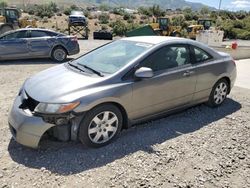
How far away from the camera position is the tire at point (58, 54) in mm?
11836

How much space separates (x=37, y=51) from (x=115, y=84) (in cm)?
819

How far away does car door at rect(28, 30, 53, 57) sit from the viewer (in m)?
11.5

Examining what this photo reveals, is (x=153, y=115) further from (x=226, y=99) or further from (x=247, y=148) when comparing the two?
(x=226, y=99)

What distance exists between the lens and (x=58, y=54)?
39.1ft

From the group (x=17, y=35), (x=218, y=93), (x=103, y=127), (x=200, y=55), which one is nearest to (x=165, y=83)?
(x=200, y=55)

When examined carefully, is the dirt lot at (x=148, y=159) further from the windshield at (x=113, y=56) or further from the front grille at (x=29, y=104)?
the windshield at (x=113, y=56)

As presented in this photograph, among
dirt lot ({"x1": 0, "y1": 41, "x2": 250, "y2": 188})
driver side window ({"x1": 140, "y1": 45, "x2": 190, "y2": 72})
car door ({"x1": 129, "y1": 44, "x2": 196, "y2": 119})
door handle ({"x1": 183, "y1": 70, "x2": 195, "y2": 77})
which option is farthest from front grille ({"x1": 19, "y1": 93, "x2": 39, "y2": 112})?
door handle ({"x1": 183, "y1": 70, "x2": 195, "y2": 77})

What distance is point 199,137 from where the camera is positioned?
15.4 ft

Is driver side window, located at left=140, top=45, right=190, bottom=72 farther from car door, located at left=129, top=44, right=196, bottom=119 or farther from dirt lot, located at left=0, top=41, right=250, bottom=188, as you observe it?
dirt lot, located at left=0, top=41, right=250, bottom=188

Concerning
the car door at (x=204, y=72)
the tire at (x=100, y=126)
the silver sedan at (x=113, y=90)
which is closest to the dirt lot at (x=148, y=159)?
the tire at (x=100, y=126)

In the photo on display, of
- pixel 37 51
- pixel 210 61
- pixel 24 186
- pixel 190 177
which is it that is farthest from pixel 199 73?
pixel 37 51

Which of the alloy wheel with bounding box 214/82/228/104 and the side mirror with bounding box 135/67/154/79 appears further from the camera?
the alloy wheel with bounding box 214/82/228/104

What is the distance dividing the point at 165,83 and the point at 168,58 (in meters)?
0.47

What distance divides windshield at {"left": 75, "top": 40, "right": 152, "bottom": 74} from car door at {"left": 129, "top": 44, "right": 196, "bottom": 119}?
10.9 inches
